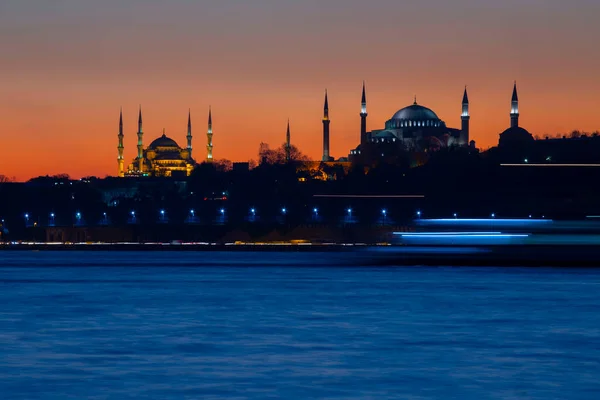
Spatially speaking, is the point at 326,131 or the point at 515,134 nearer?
the point at 515,134

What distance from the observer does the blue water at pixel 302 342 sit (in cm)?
1977

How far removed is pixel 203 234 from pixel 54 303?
277 feet

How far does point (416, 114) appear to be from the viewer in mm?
182625

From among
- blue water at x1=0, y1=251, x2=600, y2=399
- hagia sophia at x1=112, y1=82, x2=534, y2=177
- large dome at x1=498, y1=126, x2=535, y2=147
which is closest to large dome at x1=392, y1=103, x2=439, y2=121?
hagia sophia at x1=112, y1=82, x2=534, y2=177

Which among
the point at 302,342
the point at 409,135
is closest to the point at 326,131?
the point at 409,135

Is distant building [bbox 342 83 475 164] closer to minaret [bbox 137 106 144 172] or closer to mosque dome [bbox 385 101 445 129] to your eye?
mosque dome [bbox 385 101 445 129]

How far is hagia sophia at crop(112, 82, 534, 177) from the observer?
526 ft

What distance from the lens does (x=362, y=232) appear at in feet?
371

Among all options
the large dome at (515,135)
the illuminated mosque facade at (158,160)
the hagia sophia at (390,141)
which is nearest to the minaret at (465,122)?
the hagia sophia at (390,141)

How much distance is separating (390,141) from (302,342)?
14749 centimetres

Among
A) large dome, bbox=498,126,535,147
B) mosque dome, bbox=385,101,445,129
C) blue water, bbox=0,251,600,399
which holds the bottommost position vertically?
blue water, bbox=0,251,600,399

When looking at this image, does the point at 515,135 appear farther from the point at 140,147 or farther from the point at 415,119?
the point at 140,147

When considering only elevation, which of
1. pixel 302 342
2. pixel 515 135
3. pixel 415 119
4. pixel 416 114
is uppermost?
pixel 416 114

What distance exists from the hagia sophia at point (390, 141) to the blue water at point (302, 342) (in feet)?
337
